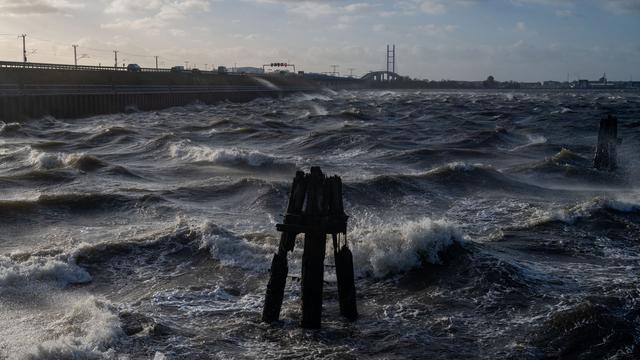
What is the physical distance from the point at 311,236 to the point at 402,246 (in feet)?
13.5

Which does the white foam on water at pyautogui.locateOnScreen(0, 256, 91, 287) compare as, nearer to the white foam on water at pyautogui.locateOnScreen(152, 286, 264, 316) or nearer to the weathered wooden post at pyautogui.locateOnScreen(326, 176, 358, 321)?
the white foam on water at pyautogui.locateOnScreen(152, 286, 264, 316)

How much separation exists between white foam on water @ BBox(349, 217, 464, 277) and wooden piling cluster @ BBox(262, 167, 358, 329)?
281cm

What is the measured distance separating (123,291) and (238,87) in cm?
10588

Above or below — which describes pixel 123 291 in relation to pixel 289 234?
below

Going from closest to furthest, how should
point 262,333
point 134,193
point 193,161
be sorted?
point 262,333, point 134,193, point 193,161

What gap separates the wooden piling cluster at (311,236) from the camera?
9578 mm

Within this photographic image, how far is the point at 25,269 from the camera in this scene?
12.3 meters

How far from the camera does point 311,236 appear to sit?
→ 9562 millimetres

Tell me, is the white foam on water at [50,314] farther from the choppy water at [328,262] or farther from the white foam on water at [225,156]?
the white foam on water at [225,156]

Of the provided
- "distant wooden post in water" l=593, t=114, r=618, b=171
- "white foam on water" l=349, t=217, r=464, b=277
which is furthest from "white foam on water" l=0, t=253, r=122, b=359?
"distant wooden post in water" l=593, t=114, r=618, b=171

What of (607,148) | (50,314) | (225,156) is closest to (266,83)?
(225,156)

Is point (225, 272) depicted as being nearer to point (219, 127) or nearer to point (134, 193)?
point (134, 193)

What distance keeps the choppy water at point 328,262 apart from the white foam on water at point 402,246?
0.04 meters

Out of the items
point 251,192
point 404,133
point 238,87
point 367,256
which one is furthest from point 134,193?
point 238,87
